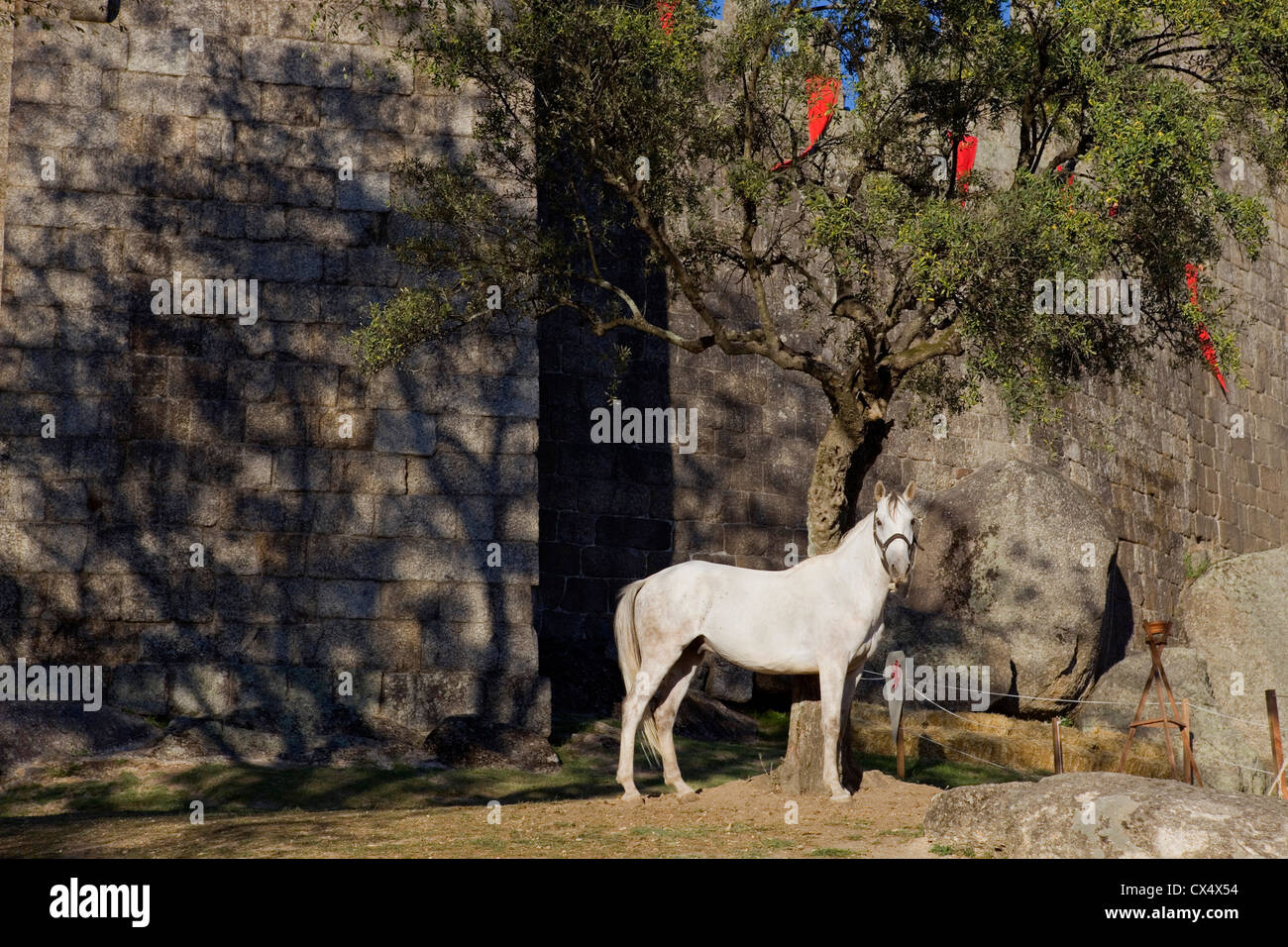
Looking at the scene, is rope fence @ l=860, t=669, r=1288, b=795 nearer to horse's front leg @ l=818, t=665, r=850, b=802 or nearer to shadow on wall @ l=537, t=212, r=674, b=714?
shadow on wall @ l=537, t=212, r=674, b=714

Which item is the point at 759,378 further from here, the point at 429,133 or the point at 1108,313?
the point at 1108,313

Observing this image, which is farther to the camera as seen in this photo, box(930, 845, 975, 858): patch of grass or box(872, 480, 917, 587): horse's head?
box(872, 480, 917, 587): horse's head

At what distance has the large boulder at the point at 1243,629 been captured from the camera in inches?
798

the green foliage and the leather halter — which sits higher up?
the green foliage

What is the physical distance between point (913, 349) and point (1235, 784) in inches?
372

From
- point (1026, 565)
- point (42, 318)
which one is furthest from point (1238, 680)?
point (42, 318)

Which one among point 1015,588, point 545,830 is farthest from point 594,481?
point 545,830

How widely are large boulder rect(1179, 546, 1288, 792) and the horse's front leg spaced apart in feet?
35.6

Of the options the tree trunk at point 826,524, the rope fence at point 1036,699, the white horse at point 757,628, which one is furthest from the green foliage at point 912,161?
the rope fence at point 1036,699

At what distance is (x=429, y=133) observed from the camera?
→ 14.8 metres

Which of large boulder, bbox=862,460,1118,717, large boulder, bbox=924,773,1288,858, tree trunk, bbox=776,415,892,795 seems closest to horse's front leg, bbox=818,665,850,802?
tree trunk, bbox=776,415,892,795

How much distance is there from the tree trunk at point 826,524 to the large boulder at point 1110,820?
2644mm

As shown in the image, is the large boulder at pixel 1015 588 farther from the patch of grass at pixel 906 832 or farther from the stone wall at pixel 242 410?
the patch of grass at pixel 906 832

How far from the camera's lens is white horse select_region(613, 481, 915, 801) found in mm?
10375
